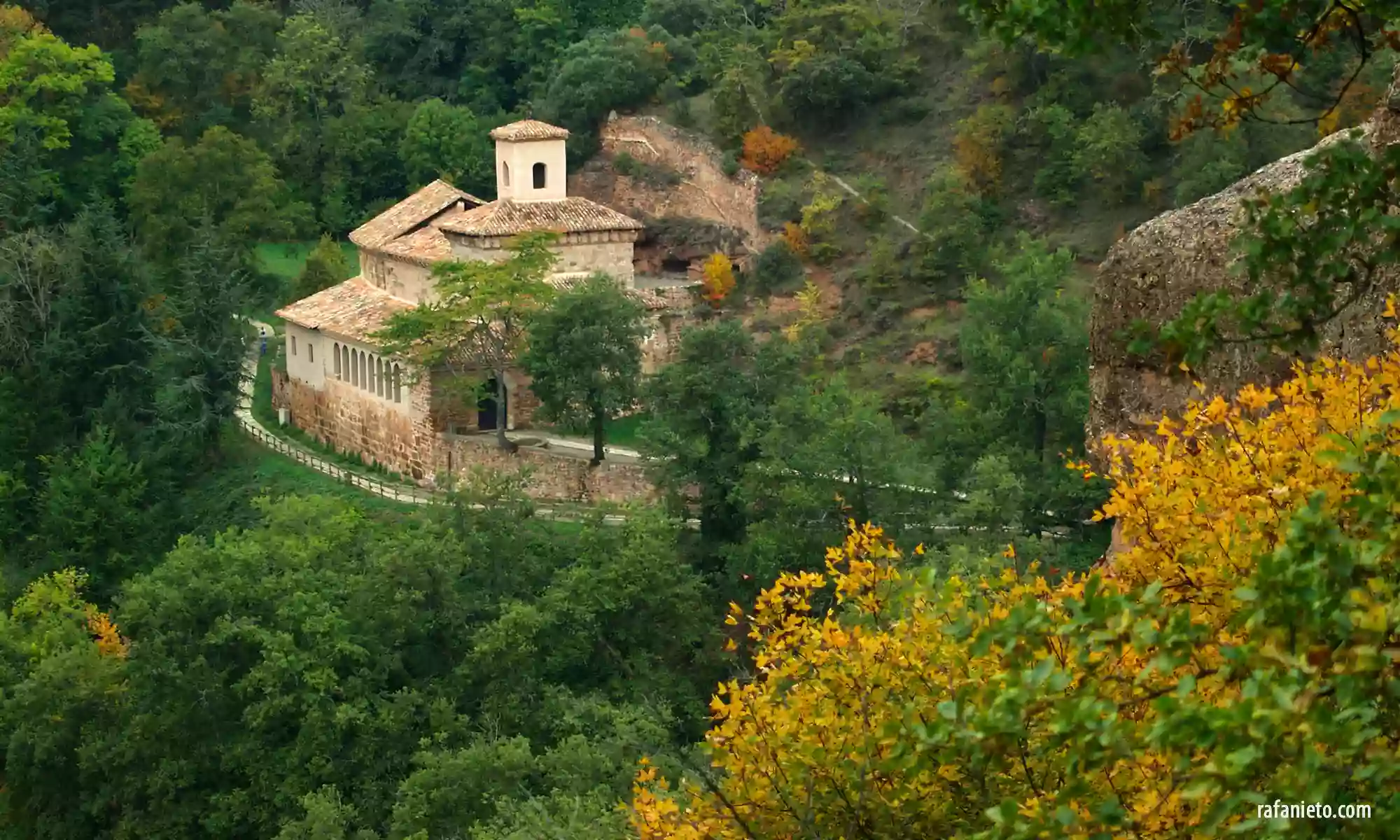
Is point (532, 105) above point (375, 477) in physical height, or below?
above

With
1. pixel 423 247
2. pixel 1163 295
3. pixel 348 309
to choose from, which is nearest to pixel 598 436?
pixel 423 247

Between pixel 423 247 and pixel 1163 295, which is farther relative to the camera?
pixel 423 247

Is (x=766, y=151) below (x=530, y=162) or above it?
below

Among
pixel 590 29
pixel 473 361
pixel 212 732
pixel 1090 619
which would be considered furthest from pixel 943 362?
pixel 1090 619

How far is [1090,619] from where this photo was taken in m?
7.51

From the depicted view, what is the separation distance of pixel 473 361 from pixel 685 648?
10.6 meters

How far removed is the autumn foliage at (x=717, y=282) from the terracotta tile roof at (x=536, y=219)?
345 centimetres

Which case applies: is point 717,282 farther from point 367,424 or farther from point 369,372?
point 367,424

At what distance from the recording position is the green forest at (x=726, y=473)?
8570 millimetres

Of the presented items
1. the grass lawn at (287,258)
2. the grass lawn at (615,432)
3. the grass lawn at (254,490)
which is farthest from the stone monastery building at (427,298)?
the grass lawn at (287,258)

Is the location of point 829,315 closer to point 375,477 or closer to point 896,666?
point 375,477

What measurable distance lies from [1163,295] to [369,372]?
29.3 meters

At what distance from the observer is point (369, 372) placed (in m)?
42.9

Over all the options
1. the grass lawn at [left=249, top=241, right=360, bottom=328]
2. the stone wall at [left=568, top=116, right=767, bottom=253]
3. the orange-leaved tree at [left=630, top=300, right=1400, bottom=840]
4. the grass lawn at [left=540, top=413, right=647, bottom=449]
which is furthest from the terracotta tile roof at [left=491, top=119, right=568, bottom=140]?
the orange-leaved tree at [left=630, top=300, right=1400, bottom=840]
